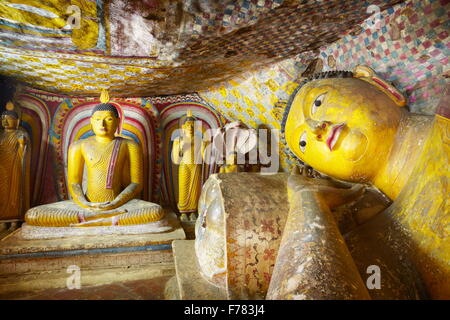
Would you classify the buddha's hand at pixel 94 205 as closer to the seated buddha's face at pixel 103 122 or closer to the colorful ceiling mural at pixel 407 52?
the seated buddha's face at pixel 103 122

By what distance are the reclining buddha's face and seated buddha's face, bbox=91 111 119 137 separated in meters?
2.91

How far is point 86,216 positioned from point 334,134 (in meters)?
3.02

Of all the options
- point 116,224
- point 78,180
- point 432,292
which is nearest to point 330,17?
point 432,292

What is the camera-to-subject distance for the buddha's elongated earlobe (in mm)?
1686

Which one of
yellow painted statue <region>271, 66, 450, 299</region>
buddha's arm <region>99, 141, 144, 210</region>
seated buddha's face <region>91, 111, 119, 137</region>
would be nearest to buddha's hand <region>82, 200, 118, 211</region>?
buddha's arm <region>99, 141, 144, 210</region>

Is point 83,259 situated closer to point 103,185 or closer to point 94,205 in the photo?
point 94,205

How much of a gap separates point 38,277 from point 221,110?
3398mm

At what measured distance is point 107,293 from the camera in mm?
2355

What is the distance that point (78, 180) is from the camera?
3.99 m

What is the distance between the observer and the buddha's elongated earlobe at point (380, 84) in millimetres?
1686

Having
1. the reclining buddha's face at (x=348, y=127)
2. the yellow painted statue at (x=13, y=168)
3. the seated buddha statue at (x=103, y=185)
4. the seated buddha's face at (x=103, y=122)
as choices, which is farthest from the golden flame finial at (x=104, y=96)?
the reclining buddha's face at (x=348, y=127)

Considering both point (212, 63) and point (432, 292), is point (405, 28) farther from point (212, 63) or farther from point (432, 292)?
point (212, 63)

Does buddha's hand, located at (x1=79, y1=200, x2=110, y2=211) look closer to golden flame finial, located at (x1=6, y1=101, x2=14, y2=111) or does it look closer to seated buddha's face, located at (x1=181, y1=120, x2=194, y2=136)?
seated buddha's face, located at (x1=181, y1=120, x2=194, y2=136)

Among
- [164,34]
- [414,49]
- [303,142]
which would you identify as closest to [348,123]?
[303,142]
